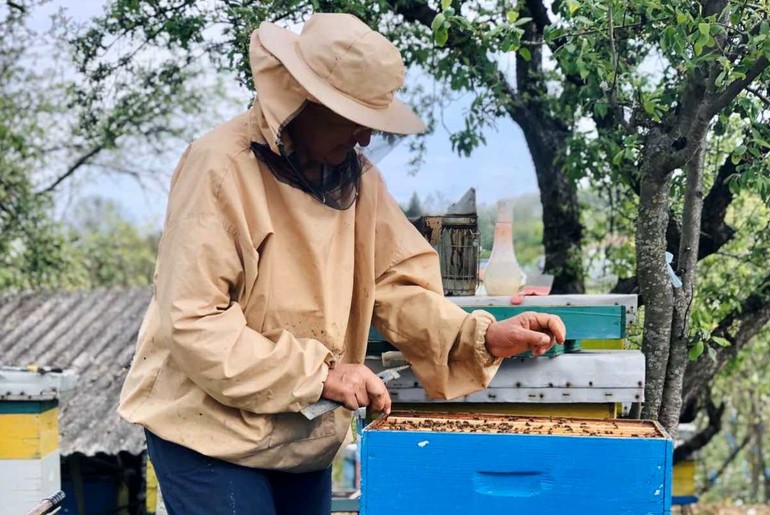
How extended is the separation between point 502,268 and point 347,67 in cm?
95

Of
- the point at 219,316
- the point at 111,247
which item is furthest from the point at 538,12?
the point at 111,247

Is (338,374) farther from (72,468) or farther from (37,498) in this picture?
(72,468)

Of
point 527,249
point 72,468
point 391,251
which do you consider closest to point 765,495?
point 527,249

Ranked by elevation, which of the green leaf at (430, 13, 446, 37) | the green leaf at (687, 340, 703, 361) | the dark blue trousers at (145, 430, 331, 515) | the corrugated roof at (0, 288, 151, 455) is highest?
the green leaf at (430, 13, 446, 37)

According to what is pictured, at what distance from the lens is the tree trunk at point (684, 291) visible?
274 centimetres

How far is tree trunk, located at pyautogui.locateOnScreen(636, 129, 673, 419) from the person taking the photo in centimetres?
264

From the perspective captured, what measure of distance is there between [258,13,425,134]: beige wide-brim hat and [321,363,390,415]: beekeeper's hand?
49cm

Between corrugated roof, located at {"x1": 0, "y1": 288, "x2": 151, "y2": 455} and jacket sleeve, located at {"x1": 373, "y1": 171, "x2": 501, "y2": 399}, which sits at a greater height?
jacket sleeve, located at {"x1": 373, "y1": 171, "x2": 501, "y2": 399}

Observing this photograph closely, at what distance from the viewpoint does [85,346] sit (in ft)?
22.1

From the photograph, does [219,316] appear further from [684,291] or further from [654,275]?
[684,291]

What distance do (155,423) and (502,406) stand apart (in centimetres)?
88

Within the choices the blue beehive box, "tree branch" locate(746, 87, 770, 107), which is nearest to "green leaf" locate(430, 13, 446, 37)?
"tree branch" locate(746, 87, 770, 107)

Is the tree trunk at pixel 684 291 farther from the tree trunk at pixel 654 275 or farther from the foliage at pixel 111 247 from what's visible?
the foliage at pixel 111 247

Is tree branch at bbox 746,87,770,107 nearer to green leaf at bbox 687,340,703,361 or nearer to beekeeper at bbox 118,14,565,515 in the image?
green leaf at bbox 687,340,703,361
